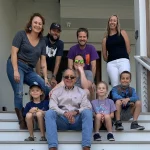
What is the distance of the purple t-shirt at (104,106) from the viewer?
12.1 feet

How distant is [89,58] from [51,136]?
57.0 inches

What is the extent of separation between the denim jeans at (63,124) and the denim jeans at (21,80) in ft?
1.88

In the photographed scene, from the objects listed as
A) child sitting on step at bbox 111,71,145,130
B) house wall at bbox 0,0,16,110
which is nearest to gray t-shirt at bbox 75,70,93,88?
child sitting on step at bbox 111,71,145,130

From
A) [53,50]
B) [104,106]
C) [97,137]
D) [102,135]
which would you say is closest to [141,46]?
[53,50]

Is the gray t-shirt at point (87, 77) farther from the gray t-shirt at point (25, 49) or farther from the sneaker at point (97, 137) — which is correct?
the sneaker at point (97, 137)

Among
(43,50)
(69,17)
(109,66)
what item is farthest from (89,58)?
(69,17)

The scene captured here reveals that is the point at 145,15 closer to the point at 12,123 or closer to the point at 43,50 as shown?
the point at 43,50

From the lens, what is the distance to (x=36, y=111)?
3.56 m

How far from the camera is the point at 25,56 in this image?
400cm

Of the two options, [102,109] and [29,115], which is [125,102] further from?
[29,115]

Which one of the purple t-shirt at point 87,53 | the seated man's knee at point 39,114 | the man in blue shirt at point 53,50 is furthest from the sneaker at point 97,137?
the man in blue shirt at point 53,50

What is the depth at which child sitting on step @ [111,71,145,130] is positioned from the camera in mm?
3756

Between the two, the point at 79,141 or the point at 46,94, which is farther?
the point at 46,94

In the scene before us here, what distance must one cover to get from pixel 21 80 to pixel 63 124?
2.39ft
